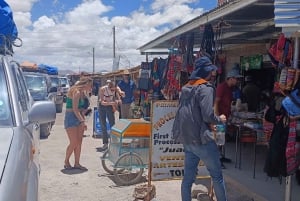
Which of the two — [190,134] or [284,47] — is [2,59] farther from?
[284,47]

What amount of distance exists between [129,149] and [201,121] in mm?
2312

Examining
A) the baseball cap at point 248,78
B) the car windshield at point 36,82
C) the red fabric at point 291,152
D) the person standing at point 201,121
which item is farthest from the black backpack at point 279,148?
the car windshield at point 36,82

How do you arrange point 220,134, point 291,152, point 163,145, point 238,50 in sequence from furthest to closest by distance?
point 238,50 → point 163,145 → point 220,134 → point 291,152

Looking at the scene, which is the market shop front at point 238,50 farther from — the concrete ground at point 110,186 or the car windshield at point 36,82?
the car windshield at point 36,82

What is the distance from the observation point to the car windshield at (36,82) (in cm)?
1563

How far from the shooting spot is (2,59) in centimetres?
369

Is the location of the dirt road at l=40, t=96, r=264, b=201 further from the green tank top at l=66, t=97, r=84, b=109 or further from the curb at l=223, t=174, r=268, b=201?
the green tank top at l=66, t=97, r=84, b=109

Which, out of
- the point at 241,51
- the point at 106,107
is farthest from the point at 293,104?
the point at 241,51

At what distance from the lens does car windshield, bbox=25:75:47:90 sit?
1563 cm

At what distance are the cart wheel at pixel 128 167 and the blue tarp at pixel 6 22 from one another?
8.91 ft

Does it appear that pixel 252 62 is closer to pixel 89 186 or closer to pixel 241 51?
pixel 241 51

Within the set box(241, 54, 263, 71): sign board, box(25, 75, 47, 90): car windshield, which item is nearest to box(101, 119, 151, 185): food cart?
box(241, 54, 263, 71): sign board

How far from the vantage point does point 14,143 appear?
2709 mm

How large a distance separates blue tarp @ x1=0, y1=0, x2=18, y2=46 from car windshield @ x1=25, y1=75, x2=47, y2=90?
36.8ft
